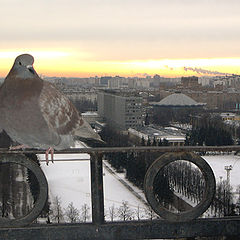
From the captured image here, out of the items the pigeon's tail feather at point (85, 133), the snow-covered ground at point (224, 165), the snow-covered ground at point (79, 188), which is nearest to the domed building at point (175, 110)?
the snow-covered ground at point (224, 165)

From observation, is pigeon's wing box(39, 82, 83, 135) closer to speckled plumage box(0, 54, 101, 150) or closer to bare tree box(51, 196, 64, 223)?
speckled plumage box(0, 54, 101, 150)

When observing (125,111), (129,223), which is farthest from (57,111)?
(125,111)

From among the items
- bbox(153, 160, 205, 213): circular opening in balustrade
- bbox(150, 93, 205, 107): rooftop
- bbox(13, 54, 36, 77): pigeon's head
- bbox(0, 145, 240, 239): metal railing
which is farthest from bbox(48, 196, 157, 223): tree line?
bbox(150, 93, 205, 107): rooftop

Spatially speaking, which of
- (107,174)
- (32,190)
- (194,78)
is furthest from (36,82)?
(194,78)

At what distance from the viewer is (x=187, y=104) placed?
247ft

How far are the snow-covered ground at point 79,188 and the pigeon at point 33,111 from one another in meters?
13.6

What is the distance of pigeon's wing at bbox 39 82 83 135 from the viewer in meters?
2.56

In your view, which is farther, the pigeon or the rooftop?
the rooftop

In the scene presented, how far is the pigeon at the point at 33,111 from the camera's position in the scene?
2447 mm

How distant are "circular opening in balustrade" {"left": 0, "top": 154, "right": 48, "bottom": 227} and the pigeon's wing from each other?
55cm

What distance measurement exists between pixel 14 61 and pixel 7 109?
0.35 m

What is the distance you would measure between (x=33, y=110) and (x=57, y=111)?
189 mm

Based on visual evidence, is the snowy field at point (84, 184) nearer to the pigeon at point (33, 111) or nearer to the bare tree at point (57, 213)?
the bare tree at point (57, 213)

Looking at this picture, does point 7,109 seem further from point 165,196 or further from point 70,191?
point 70,191
